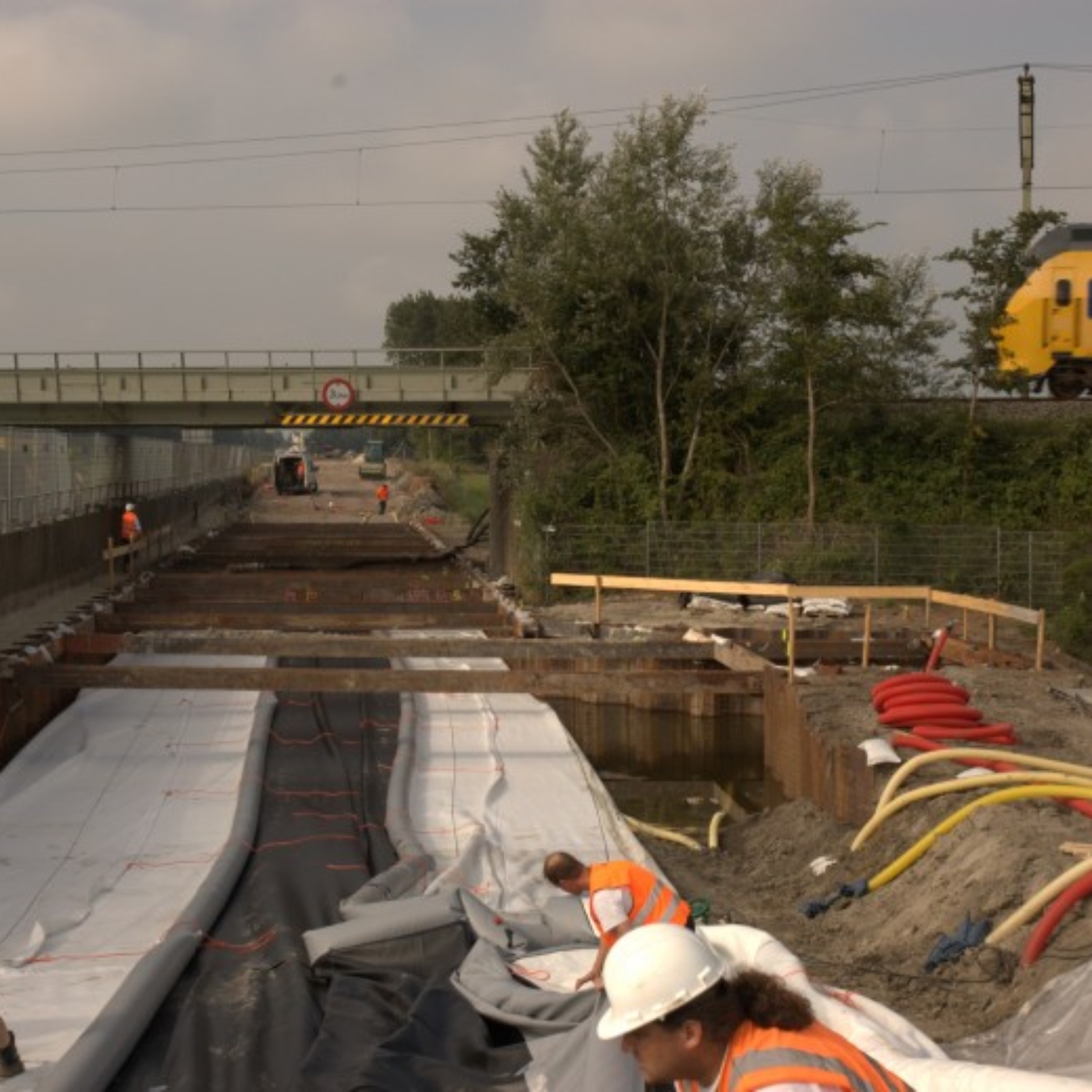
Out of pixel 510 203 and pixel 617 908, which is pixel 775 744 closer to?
pixel 617 908

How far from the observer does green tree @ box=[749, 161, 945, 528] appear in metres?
32.3

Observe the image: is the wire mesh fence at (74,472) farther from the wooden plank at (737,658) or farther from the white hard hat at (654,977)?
the white hard hat at (654,977)

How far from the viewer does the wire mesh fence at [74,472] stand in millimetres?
28109

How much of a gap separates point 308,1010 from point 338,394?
97.4 ft

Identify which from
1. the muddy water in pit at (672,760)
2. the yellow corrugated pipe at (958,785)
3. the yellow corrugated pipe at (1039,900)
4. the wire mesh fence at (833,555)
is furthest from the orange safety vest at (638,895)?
the wire mesh fence at (833,555)

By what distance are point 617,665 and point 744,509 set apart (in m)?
15.2

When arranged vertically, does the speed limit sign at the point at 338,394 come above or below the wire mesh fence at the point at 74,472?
above

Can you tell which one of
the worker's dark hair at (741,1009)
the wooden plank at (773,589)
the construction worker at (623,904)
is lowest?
the construction worker at (623,904)

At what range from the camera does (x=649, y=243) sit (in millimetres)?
33844

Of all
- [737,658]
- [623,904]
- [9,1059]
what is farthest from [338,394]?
[623,904]

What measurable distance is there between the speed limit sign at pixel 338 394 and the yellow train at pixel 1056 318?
15.1 metres

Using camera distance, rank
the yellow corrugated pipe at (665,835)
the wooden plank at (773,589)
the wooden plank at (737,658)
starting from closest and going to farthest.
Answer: the yellow corrugated pipe at (665,835) → the wooden plank at (773,589) → the wooden plank at (737,658)

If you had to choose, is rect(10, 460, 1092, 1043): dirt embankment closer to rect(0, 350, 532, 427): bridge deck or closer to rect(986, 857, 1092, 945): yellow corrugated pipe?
rect(986, 857, 1092, 945): yellow corrugated pipe

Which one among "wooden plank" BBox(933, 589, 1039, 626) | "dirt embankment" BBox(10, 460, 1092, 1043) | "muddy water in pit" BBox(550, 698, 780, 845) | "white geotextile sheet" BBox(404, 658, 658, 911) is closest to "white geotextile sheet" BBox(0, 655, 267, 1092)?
"white geotextile sheet" BBox(404, 658, 658, 911)
